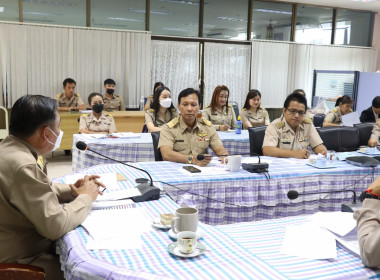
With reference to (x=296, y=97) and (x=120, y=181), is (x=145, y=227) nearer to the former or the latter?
(x=120, y=181)

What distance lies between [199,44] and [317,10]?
2.98 metres

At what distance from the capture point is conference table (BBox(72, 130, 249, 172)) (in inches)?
167

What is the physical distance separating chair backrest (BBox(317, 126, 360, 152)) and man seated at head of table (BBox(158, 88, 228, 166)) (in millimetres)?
1302

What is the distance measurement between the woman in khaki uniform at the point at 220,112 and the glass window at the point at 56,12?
3241 millimetres

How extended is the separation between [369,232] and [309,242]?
0.26 m

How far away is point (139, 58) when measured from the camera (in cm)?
761

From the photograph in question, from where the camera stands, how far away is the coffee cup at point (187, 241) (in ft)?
4.81

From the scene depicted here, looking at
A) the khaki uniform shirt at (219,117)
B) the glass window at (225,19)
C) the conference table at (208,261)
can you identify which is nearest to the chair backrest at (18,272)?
the conference table at (208,261)

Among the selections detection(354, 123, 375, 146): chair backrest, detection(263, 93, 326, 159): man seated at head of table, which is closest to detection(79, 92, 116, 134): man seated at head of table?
detection(263, 93, 326, 159): man seated at head of table

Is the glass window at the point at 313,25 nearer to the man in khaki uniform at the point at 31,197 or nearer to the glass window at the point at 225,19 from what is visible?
the glass window at the point at 225,19

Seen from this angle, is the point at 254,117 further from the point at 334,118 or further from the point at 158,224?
the point at 158,224

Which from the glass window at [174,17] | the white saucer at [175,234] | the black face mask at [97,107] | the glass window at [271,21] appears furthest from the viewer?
the glass window at [271,21]

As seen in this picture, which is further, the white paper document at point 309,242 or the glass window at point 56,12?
the glass window at point 56,12

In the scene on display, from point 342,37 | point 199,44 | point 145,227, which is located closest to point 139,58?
point 199,44
